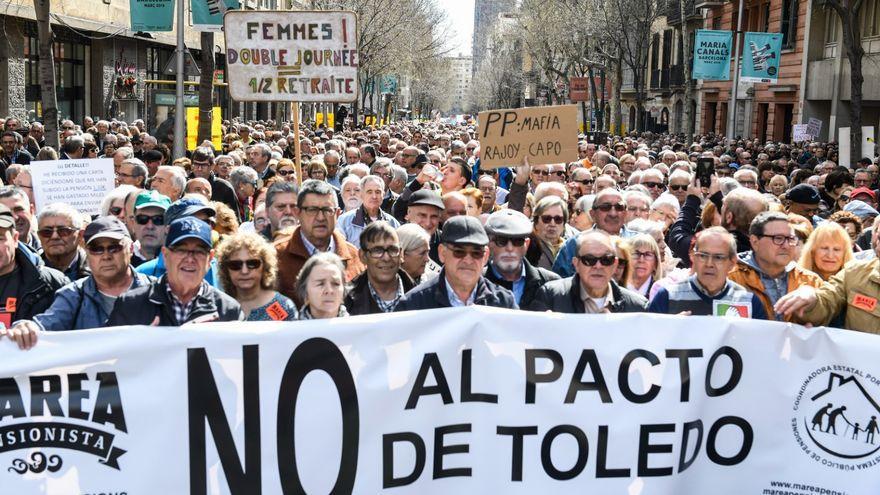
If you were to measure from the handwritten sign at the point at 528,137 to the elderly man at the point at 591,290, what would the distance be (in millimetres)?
3782

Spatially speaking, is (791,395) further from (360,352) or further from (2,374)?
(2,374)

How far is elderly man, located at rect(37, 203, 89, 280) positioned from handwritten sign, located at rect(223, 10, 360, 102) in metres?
2.51

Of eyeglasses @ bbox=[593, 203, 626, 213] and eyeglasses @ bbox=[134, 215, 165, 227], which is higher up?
eyeglasses @ bbox=[593, 203, 626, 213]

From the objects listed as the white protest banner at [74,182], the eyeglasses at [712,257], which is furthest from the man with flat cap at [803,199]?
the white protest banner at [74,182]

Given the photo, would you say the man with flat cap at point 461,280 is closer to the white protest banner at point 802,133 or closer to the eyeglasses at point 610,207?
the eyeglasses at point 610,207

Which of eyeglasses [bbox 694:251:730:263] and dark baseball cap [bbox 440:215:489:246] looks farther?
eyeglasses [bbox 694:251:730:263]

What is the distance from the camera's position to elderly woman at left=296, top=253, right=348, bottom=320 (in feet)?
16.7

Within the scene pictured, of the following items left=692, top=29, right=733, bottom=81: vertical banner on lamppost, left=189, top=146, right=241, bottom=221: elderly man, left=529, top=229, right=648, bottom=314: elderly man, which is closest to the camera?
left=529, top=229, right=648, bottom=314: elderly man

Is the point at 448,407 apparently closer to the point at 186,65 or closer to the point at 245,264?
the point at 245,264

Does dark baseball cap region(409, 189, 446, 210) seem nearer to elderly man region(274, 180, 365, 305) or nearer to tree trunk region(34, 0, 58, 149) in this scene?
elderly man region(274, 180, 365, 305)

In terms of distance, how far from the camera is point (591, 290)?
5457 mm

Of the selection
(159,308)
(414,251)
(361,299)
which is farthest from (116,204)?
(159,308)

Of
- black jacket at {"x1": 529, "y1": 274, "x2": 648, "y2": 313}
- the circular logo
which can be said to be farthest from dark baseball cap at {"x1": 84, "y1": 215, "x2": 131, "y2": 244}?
the circular logo

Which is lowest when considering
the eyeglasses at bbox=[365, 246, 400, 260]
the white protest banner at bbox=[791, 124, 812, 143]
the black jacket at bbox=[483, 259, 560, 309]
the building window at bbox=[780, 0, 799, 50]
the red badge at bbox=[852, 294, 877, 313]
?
the black jacket at bbox=[483, 259, 560, 309]
